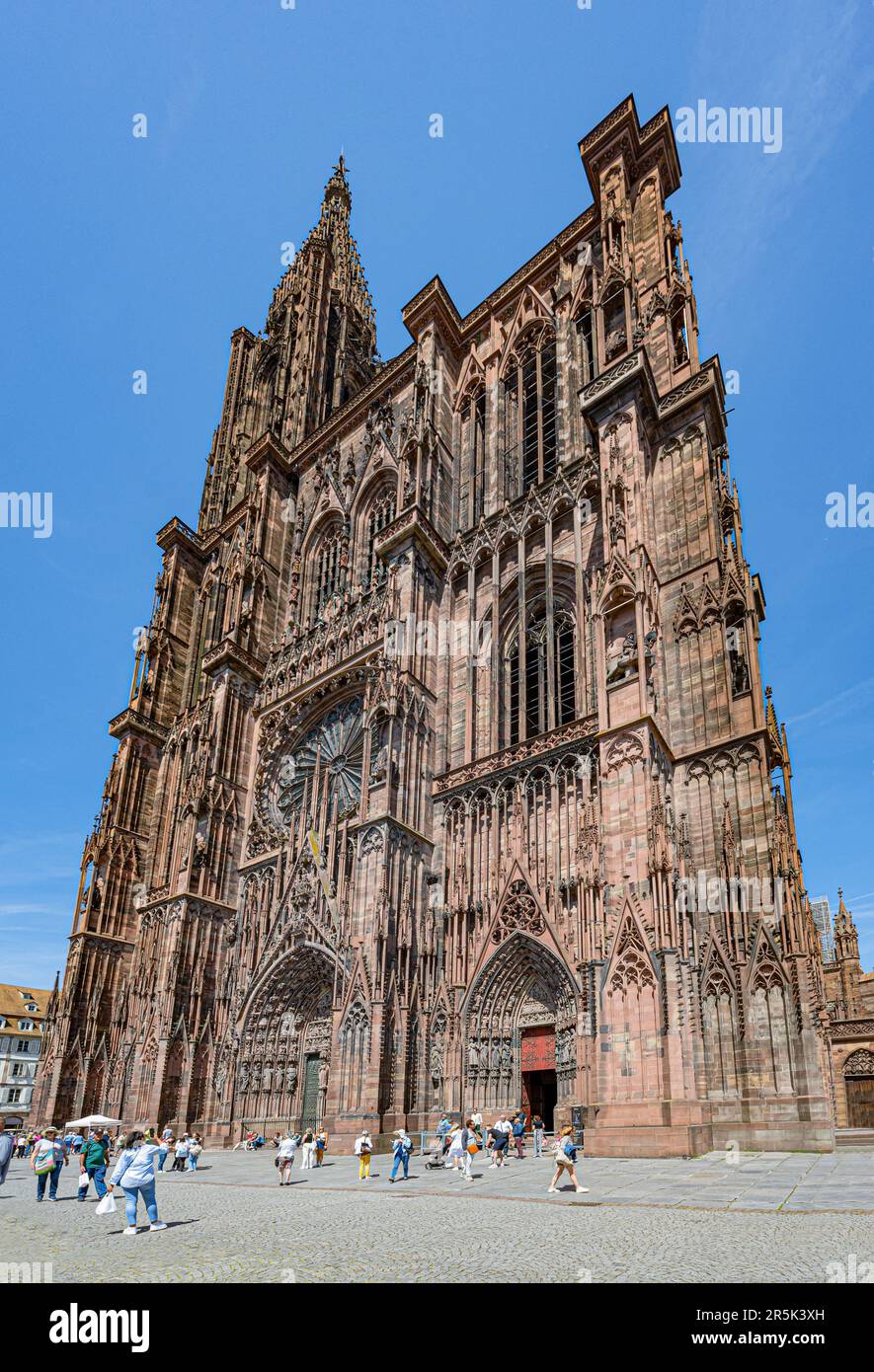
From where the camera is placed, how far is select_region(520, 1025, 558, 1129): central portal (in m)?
21.1

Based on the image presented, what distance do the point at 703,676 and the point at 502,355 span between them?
770 inches

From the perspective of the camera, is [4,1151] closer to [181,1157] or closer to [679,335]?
[181,1157]

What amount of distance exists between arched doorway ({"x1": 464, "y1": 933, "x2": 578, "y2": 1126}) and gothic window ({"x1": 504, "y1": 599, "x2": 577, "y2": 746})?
661cm

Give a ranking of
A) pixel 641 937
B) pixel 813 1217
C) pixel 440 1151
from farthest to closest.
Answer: pixel 440 1151, pixel 641 937, pixel 813 1217

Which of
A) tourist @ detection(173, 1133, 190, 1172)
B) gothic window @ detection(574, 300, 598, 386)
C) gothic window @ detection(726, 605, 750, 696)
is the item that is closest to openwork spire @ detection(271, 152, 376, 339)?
gothic window @ detection(574, 300, 598, 386)

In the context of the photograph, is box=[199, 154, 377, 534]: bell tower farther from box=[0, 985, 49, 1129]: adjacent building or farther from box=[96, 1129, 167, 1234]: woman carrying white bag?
box=[0, 985, 49, 1129]: adjacent building

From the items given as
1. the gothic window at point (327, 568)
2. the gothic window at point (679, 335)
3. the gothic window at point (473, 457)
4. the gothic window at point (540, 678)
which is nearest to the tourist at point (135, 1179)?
the gothic window at point (540, 678)

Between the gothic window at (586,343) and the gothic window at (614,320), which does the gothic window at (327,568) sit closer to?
the gothic window at (586,343)

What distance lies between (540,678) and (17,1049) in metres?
67.0

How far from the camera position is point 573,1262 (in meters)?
6.67

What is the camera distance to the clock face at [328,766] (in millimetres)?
29797

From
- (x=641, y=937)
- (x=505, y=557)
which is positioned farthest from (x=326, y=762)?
(x=641, y=937)

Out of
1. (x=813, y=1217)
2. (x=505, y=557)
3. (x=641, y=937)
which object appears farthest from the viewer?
(x=505, y=557)
